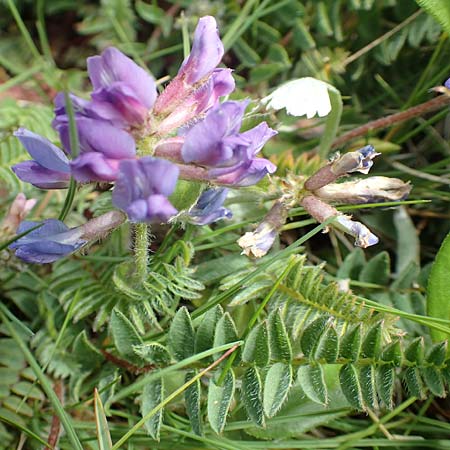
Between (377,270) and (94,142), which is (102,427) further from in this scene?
(377,270)

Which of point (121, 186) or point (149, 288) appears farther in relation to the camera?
point (149, 288)

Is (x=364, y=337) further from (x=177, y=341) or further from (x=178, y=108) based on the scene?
(x=178, y=108)

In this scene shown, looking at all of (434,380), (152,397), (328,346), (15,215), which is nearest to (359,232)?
(328,346)

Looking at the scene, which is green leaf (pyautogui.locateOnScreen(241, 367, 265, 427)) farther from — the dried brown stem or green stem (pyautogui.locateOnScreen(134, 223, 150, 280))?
the dried brown stem

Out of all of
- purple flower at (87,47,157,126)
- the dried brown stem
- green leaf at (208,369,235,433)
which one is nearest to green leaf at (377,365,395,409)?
green leaf at (208,369,235,433)

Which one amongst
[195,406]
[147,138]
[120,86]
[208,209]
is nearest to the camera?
[120,86]

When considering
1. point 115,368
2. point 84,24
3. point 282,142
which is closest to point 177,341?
point 115,368

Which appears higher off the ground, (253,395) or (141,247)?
(141,247)
